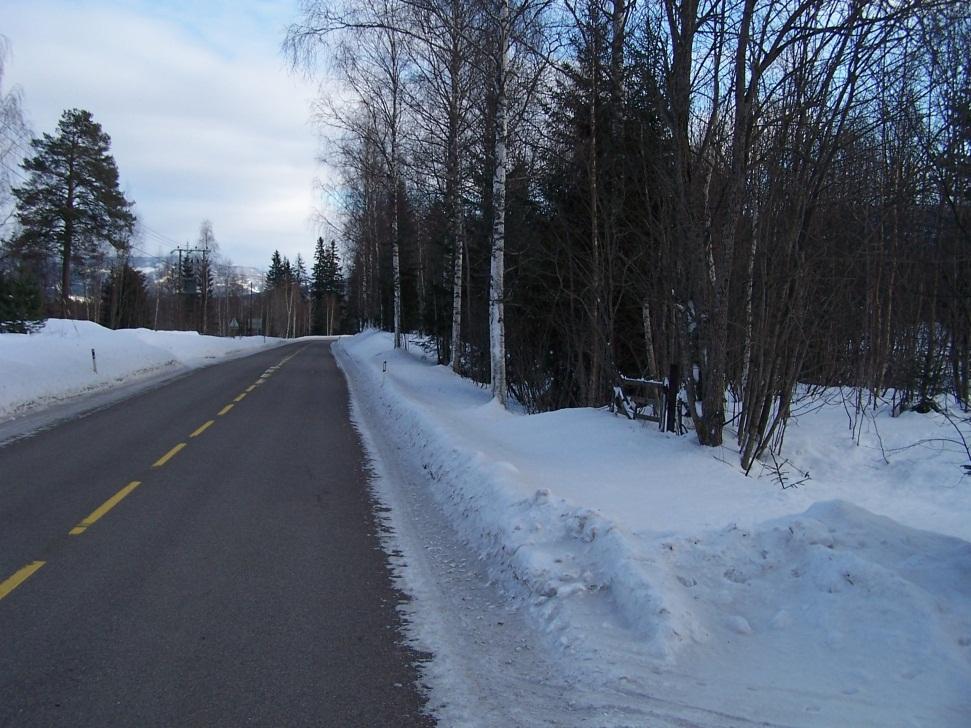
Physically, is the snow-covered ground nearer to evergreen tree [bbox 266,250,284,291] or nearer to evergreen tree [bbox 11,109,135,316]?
evergreen tree [bbox 11,109,135,316]

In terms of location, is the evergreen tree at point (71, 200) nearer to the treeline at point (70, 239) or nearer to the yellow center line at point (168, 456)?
the treeline at point (70, 239)

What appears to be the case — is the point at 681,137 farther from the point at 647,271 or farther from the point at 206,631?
the point at 206,631

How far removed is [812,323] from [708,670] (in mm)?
7328

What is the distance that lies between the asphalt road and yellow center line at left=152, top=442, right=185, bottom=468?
71 mm

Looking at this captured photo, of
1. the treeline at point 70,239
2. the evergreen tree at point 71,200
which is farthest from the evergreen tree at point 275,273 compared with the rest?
the evergreen tree at point 71,200

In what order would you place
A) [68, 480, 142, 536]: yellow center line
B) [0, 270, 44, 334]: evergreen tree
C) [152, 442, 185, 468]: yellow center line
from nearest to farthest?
1. [68, 480, 142, 536]: yellow center line
2. [152, 442, 185, 468]: yellow center line
3. [0, 270, 44, 334]: evergreen tree

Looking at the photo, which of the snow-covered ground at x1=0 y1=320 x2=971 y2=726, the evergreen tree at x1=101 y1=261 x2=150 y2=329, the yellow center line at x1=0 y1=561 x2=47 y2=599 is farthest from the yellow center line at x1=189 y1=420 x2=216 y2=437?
the evergreen tree at x1=101 y1=261 x2=150 y2=329

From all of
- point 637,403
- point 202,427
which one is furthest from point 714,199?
point 202,427

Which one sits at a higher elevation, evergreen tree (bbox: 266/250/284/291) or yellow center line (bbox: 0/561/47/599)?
evergreen tree (bbox: 266/250/284/291)

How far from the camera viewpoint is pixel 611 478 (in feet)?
28.3

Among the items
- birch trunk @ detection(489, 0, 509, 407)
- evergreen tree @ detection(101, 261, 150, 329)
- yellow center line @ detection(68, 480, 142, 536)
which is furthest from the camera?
evergreen tree @ detection(101, 261, 150, 329)

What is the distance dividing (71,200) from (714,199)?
150 ft

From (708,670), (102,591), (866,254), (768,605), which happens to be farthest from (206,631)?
(866,254)

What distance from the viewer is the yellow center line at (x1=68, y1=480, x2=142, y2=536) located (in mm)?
6578
